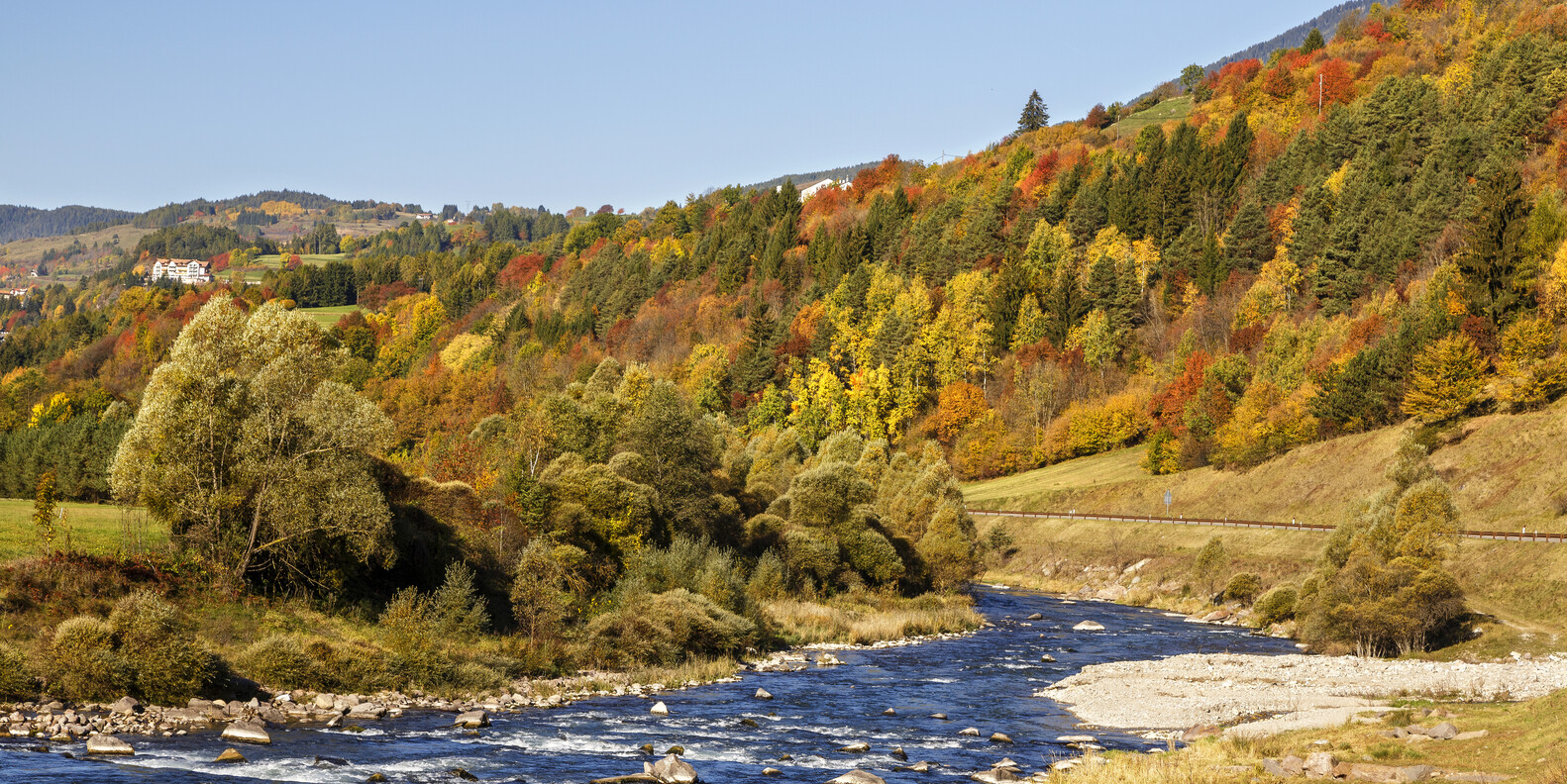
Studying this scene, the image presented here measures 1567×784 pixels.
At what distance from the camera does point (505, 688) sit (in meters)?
41.4

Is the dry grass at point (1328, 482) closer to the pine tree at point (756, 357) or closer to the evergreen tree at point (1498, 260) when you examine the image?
the evergreen tree at point (1498, 260)

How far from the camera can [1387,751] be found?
27.3 meters

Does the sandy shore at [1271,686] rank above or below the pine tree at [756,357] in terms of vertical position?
below

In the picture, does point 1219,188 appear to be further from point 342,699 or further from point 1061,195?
point 342,699

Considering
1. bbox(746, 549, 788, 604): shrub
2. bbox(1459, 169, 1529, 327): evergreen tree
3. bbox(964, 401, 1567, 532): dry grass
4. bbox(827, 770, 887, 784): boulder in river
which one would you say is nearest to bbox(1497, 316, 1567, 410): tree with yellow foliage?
bbox(964, 401, 1567, 532): dry grass

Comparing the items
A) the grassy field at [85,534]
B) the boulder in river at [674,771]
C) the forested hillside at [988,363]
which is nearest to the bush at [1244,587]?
the forested hillside at [988,363]

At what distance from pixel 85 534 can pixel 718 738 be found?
2906 cm

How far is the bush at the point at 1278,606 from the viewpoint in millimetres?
67000

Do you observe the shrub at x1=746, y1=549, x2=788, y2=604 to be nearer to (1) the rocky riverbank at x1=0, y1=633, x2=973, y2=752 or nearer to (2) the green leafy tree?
A: (1) the rocky riverbank at x1=0, y1=633, x2=973, y2=752

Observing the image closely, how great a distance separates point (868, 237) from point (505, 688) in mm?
160043

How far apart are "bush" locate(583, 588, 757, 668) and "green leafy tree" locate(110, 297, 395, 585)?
9.97 metres

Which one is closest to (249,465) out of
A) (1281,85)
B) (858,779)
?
(858,779)

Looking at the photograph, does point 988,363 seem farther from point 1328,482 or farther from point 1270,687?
point 1270,687

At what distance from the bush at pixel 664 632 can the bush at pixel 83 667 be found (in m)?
18.1
